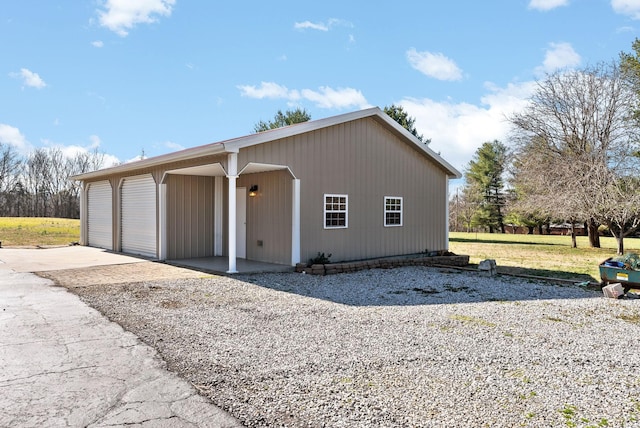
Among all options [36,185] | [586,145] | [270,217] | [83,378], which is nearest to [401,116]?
[586,145]

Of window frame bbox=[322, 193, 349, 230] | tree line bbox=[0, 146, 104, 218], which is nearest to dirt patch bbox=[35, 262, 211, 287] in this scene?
window frame bbox=[322, 193, 349, 230]

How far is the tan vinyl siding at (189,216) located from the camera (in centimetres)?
1161

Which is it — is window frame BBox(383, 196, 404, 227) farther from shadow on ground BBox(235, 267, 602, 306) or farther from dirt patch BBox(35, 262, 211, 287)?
dirt patch BBox(35, 262, 211, 287)

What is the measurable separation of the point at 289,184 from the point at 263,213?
130cm

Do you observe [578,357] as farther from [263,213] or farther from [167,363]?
[263,213]

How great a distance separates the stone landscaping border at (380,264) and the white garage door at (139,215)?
4.90 metres

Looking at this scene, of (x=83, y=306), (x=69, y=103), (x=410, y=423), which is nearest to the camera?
(x=410, y=423)

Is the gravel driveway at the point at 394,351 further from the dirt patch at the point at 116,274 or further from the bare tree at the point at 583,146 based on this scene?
the bare tree at the point at 583,146

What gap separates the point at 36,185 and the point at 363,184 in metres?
44.9

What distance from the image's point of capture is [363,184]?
1146 cm

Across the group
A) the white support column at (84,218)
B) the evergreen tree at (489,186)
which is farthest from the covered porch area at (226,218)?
the evergreen tree at (489,186)

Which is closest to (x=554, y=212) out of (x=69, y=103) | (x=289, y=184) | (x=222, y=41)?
(x=289, y=184)

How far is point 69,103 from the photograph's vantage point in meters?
29.0

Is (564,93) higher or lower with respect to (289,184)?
higher
